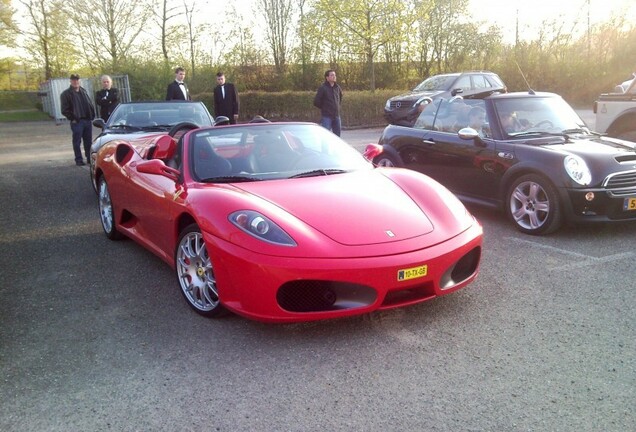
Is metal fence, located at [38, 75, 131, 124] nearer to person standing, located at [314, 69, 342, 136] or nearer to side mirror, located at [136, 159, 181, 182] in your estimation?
person standing, located at [314, 69, 342, 136]

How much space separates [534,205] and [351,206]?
2.89 meters

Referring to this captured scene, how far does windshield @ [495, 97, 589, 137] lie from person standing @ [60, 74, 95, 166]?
8475 millimetres

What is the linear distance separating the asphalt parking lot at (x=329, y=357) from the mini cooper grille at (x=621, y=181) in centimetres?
76

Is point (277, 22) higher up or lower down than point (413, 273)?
higher up

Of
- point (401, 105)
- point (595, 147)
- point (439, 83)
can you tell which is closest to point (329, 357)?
point (595, 147)

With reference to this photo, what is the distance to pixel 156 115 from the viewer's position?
877cm

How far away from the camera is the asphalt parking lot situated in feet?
8.69

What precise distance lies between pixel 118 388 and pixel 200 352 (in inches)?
20.7

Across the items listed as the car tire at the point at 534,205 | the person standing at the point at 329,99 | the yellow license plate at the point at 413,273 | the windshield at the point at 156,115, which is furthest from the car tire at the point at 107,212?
the person standing at the point at 329,99

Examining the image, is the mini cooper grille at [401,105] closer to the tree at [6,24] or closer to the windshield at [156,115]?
the windshield at [156,115]

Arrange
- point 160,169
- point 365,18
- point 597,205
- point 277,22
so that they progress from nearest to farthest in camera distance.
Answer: point 160,169 < point 597,205 < point 365,18 < point 277,22

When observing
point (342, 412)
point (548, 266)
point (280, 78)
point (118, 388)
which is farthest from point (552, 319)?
point (280, 78)

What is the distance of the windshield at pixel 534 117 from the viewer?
646 centimetres

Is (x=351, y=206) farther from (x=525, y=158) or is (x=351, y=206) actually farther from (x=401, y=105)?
(x=401, y=105)
